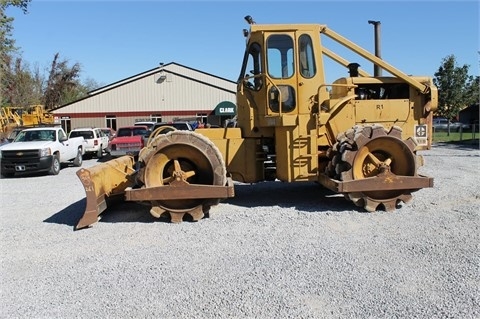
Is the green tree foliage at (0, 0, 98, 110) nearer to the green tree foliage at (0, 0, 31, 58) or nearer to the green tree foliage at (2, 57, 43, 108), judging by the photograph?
the green tree foliage at (2, 57, 43, 108)

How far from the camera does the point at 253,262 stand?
205 inches

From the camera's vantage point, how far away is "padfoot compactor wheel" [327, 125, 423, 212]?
743 centimetres

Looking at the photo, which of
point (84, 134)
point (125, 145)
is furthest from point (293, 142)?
point (84, 134)

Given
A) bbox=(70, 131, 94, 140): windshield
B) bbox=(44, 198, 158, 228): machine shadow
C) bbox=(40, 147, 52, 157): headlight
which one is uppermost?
bbox=(70, 131, 94, 140): windshield

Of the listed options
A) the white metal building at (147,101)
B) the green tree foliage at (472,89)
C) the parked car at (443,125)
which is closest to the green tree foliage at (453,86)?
the green tree foliage at (472,89)

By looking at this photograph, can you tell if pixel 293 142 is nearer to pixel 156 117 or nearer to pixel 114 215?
pixel 114 215

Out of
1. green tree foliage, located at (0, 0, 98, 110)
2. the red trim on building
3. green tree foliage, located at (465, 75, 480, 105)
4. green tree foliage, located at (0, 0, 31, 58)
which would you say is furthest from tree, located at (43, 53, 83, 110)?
green tree foliage, located at (465, 75, 480, 105)

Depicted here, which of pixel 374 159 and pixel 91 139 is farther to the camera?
pixel 91 139

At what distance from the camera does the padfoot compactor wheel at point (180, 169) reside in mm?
7159

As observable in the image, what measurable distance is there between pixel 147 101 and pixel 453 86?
2890 centimetres

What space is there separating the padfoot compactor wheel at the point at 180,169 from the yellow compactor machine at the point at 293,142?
0.05 ft

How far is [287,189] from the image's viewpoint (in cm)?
986

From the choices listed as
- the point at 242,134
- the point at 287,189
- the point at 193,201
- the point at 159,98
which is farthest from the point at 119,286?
the point at 159,98

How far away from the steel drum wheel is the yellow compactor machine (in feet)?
0.06
